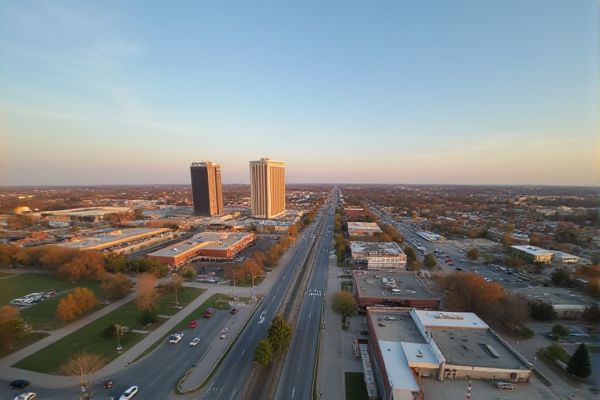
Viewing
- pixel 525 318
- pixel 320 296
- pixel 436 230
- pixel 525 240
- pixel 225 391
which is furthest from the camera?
pixel 436 230

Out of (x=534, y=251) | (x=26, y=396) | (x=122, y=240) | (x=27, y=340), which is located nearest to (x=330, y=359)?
(x=26, y=396)

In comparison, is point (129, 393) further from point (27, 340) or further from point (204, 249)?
point (204, 249)

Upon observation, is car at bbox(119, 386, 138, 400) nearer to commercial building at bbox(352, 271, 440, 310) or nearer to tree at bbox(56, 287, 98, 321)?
tree at bbox(56, 287, 98, 321)

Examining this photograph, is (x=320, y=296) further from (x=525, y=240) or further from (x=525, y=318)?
(x=525, y=240)

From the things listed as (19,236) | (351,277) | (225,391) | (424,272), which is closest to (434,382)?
(225,391)

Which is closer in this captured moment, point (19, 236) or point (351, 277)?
point (351, 277)

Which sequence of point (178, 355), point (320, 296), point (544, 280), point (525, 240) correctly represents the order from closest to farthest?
1. point (178, 355)
2. point (320, 296)
3. point (544, 280)
4. point (525, 240)
